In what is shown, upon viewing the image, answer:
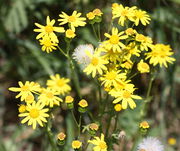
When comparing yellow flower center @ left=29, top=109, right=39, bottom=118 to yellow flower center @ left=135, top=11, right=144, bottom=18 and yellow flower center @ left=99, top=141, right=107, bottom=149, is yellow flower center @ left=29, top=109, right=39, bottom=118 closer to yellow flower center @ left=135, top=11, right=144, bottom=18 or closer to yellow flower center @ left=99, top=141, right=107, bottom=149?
yellow flower center @ left=99, top=141, right=107, bottom=149

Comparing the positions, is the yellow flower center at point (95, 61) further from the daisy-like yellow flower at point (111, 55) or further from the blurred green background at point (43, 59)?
the blurred green background at point (43, 59)

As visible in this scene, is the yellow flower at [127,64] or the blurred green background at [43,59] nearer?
the yellow flower at [127,64]

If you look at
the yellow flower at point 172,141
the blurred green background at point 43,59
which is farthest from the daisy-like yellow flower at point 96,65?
the yellow flower at point 172,141

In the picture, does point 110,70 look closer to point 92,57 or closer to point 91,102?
point 92,57

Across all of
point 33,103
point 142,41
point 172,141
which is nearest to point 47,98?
point 33,103

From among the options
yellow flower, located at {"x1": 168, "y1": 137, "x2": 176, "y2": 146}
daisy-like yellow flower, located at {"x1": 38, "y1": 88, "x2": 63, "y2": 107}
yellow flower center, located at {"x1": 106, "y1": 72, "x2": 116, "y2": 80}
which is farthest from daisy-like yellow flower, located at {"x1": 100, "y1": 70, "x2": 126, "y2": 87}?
yellow flower, located at {"x1": 168, "y1": 137, "x2": 176, "y2": 146}

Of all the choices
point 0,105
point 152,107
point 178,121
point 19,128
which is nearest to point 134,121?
point 152,107

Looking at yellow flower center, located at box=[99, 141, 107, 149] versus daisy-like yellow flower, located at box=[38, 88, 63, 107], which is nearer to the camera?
yellow flower center, located at box=[99, 141, 107, 149]

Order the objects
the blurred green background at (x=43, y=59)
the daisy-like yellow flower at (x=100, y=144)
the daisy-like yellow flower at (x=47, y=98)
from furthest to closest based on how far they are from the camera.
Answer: the blurred green background at (x=43, y=59) → the daisy-like yellow flower at (x=47, y=98) → the daisy-like yellow flower at (x=100, y=144)
